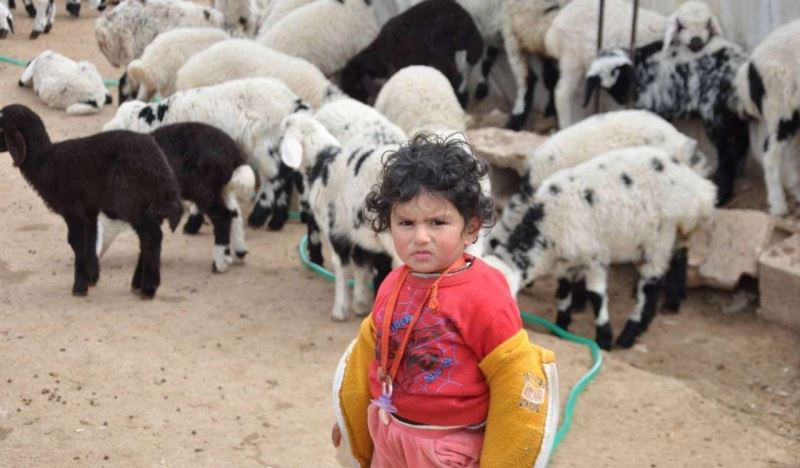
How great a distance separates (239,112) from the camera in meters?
9.05

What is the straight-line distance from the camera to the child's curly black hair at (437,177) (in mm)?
2992

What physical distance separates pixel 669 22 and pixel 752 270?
7.49 feet

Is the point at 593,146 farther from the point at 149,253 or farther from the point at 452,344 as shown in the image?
the point at 452,344

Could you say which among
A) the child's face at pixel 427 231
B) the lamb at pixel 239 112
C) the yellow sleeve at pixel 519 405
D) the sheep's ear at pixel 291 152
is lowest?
the lamb at pixel 239 112

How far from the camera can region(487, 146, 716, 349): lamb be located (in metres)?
7.40

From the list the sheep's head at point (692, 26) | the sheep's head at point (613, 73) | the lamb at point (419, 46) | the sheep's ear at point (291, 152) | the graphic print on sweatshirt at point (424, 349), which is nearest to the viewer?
the graphic print on sweatshirt at point (424, 349)

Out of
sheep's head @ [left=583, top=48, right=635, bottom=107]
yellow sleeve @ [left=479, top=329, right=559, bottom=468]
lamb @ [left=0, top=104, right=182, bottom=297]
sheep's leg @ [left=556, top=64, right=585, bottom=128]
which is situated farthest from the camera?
sheep's leg @ [left=556, top=64, right=585, bottom=128]

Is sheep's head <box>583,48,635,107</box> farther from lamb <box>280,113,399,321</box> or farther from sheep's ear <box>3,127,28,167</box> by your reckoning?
sheep's ear <box>3,127,28,167</box>

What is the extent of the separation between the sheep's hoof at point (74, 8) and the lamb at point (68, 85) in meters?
4.38

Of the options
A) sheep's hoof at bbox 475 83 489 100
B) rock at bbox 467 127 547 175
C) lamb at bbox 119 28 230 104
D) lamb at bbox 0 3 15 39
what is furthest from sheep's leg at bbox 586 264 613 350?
lamb at bbox 0 3 15 39

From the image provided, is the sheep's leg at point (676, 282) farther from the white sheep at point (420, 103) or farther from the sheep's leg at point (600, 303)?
the white sheep at point (420, 103)

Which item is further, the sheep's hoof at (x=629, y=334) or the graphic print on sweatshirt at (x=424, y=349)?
the sheep's hoof at (x=629, y=334)

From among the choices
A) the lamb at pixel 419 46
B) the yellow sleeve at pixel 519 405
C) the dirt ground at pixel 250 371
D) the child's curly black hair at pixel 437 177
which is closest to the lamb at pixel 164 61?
the lamb at pixel 419 46

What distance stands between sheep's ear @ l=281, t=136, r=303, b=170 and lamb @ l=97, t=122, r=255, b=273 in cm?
60
